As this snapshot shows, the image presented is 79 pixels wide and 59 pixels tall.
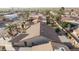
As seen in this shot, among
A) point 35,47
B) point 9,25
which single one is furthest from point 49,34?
point 9,25

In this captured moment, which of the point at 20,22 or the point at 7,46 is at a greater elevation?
the point at 20,22

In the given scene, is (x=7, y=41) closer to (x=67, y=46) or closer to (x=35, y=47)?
(x=35, y=47)

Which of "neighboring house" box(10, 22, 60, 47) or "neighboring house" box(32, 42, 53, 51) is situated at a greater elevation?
"neighboring house" box(10, 22, 60, 47)

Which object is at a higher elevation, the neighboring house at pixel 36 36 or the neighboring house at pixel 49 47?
the neighboring house at pixel 36 36

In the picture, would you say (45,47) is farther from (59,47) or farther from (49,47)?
(59,47)

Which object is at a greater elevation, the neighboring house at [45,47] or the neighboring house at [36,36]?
the neighboring house at [36,36]

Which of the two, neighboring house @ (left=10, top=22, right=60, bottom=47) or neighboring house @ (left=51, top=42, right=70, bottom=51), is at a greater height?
neighboring house @ (left=10, top=22, right=60, bottom=47)

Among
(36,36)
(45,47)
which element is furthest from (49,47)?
(36,36)
